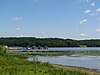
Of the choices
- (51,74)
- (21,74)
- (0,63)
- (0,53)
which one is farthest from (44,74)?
(0,53)

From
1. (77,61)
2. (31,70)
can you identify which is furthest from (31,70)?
(77,61)

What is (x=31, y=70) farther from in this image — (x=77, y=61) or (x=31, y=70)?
(x=77, y=61)

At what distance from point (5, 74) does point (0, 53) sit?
26444 millimetres

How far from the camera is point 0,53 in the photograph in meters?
52.9

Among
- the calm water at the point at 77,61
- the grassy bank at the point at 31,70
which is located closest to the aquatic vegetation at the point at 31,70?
the grassy bank at the point at 31,70

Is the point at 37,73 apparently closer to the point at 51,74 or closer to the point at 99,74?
the point at 51,74

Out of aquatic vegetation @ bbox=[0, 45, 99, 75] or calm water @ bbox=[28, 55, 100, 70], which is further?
calm water @ bbox=[28, 55, 100, 70]

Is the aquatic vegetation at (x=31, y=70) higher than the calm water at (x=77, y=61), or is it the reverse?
the aquatic vegetation at (x=31, y=70)

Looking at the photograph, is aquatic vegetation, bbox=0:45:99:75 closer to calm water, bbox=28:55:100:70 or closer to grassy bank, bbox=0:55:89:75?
grassy bank, bbox=0:55:89:75

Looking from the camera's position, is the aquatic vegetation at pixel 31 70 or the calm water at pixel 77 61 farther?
the calm water at pixel 77 61

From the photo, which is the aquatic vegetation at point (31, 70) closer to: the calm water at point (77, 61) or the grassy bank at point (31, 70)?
the grassy bank at point (31, 70)

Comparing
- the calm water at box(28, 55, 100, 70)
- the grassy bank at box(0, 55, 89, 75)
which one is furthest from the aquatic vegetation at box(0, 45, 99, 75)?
the calm water at box(28, 55, 100, 70)

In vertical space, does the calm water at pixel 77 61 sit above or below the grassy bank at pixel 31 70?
below

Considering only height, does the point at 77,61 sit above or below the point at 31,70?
below
